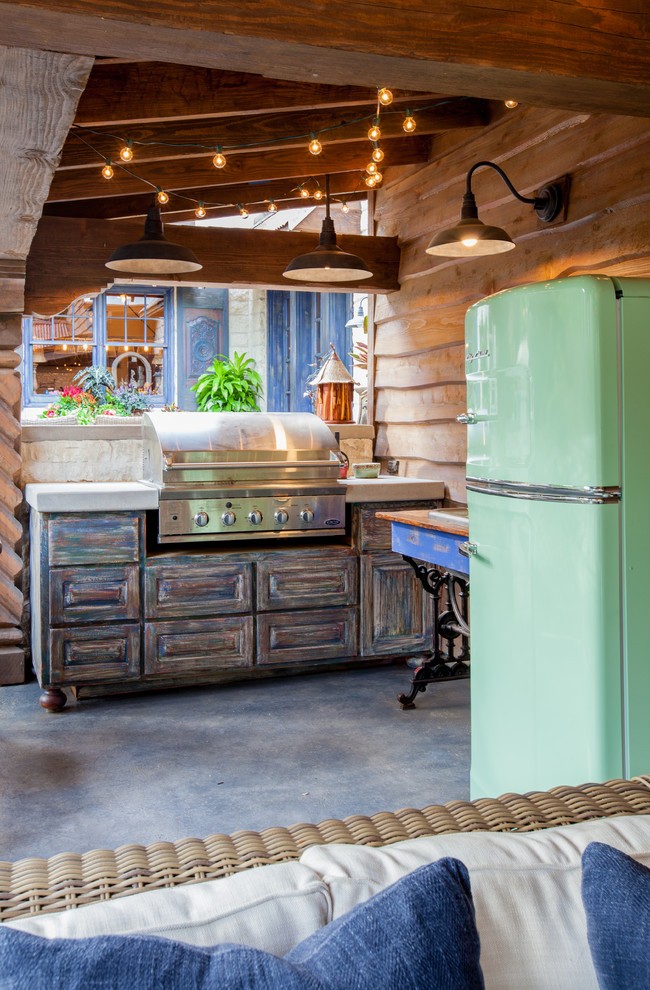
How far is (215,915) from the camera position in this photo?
2.75 ft

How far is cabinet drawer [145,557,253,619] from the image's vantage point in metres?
4.22

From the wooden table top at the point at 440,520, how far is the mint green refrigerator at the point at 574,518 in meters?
1.00

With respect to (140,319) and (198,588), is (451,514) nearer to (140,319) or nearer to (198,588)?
(198,588)

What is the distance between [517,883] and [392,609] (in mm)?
3763

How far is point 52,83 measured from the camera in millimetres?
2195

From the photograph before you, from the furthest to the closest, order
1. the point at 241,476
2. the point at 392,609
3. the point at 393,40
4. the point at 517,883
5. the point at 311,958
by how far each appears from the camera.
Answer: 1. the point at 392,609
2. the point at 241,476
3. the point at 393,40
4. the point at 517,883
5. the point at 311,958

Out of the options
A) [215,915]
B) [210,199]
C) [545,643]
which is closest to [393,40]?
[545,643]

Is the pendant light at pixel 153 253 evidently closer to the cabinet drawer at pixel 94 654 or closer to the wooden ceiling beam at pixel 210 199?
the wooden ceiling beam at pixel 210 199

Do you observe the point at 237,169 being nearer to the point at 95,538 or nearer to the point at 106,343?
the point at 95,538

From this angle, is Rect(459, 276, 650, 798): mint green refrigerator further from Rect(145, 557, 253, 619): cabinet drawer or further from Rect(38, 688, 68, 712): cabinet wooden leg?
Rect(38, 688, 68, 712): cabinet wooden leg

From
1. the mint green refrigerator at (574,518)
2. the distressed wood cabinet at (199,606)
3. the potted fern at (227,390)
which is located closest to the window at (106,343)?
the potted fern at (227,390)

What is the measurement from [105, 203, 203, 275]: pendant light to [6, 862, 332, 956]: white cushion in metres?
3.25

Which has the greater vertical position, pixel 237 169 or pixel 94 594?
pixel 237 169

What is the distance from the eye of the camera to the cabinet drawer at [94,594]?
4.05m
